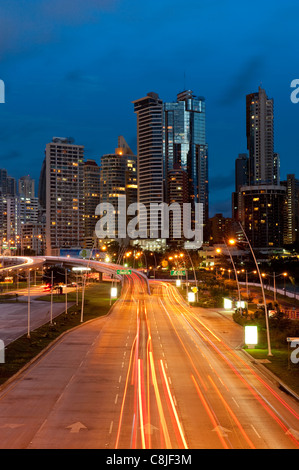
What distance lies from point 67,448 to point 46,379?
1427 cm

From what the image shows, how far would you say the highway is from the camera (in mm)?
23234

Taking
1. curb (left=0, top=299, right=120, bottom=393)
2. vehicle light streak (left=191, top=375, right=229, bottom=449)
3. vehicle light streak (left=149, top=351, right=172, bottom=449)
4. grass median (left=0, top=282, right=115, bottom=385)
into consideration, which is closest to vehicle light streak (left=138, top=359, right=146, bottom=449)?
vehicle light streak (left=149, top=351, right=172, bottom=449)

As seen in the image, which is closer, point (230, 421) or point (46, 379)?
point (230, 421)

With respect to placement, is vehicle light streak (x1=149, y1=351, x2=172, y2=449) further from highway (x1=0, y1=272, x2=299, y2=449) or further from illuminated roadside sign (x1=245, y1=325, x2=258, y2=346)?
illuminated roadside sign (x1=245, y1=325, x2=258, y2=346)

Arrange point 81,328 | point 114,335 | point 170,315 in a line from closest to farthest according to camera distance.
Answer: point 114,335 < point 81,328 < point 170,315

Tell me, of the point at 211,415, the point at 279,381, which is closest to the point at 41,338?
the point at 279,381

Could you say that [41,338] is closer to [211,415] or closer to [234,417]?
[211,415]

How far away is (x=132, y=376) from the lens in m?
36.5

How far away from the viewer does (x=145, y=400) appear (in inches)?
1177

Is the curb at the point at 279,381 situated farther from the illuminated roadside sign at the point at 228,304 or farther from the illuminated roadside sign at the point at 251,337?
the illuminated roadside sign at the point at 228,304
